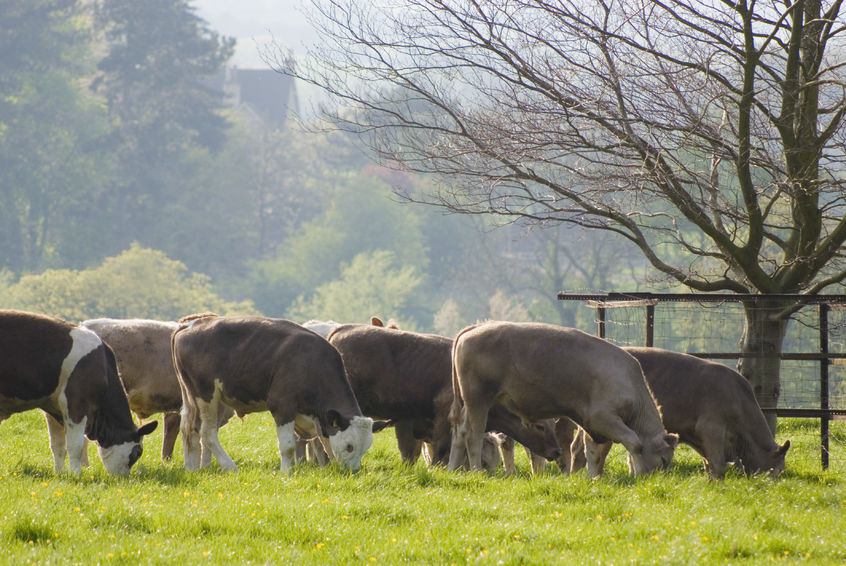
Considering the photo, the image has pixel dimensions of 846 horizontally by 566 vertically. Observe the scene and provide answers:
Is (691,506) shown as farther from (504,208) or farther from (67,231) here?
(67,231)

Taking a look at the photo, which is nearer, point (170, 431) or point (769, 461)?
point (769, 461)

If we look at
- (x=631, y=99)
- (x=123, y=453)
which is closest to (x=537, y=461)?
(x=631, y=99)

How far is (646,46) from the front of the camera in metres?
13.1

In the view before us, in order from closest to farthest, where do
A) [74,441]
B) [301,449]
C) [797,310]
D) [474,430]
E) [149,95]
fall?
[74,441], [474,430], [301,449], [797,310], [149,95]

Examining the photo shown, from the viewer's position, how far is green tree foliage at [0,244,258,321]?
Result: 5541 cm

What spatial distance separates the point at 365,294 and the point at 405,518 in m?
63.4

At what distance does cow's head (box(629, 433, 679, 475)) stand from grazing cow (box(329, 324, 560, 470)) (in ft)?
5.53

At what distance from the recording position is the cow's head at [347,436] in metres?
10.6

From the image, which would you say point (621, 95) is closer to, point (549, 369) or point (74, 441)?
point (549, 369)

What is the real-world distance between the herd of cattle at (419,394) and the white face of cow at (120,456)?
0.01 meters

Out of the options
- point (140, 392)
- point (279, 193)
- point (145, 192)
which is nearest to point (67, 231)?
point (145, 192)

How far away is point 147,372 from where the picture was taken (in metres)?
12.7

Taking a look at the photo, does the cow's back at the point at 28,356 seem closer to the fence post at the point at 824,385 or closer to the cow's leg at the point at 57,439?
the cow's leg at the point at 57,439

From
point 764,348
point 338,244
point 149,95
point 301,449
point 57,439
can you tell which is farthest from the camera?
point 338,244
